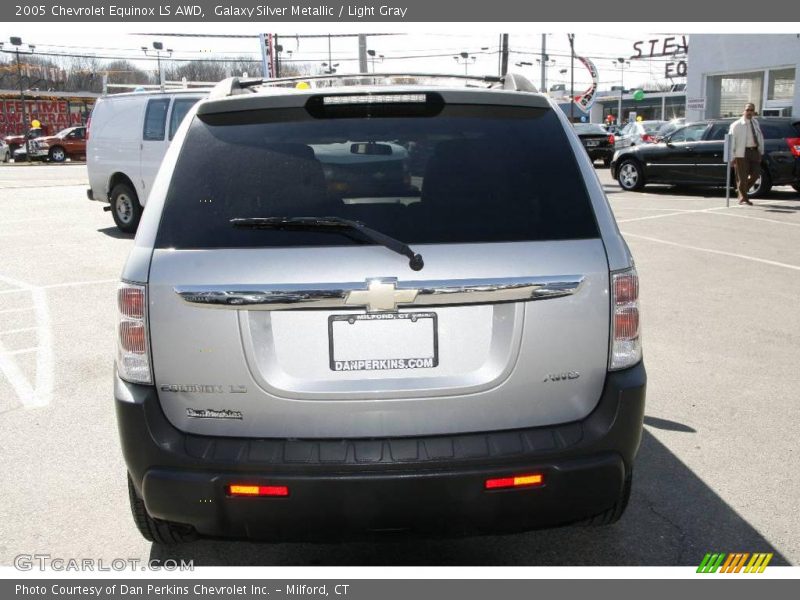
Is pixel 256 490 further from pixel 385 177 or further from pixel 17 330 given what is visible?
pixel 17 330

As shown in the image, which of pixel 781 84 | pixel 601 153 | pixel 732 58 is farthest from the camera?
pixel 732 58

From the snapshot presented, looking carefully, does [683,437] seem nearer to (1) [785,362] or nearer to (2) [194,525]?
(1) [785,362]

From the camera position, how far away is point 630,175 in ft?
64.5

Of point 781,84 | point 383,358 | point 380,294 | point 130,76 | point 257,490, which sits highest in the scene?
point 130,76

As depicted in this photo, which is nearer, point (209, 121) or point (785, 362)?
point (209, 121)

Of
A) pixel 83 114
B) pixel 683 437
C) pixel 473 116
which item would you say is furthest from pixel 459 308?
pixel 83 114

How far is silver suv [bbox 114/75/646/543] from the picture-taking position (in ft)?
8.09

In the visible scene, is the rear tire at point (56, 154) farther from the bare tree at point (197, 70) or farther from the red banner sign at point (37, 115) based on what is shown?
the bare tree at point (197, 70)

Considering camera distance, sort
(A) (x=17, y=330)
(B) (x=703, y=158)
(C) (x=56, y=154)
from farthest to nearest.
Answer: (C) (x=56, y=154) → (B) (x=703, y=158) → (A) (x=17, y=330)

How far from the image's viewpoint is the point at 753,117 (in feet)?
52.3

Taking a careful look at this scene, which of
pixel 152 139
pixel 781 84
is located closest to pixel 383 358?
pixel 152 139

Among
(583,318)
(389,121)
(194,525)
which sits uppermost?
(389,121)

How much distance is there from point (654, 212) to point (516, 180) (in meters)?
13.2

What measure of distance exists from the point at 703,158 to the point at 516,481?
1720cm
